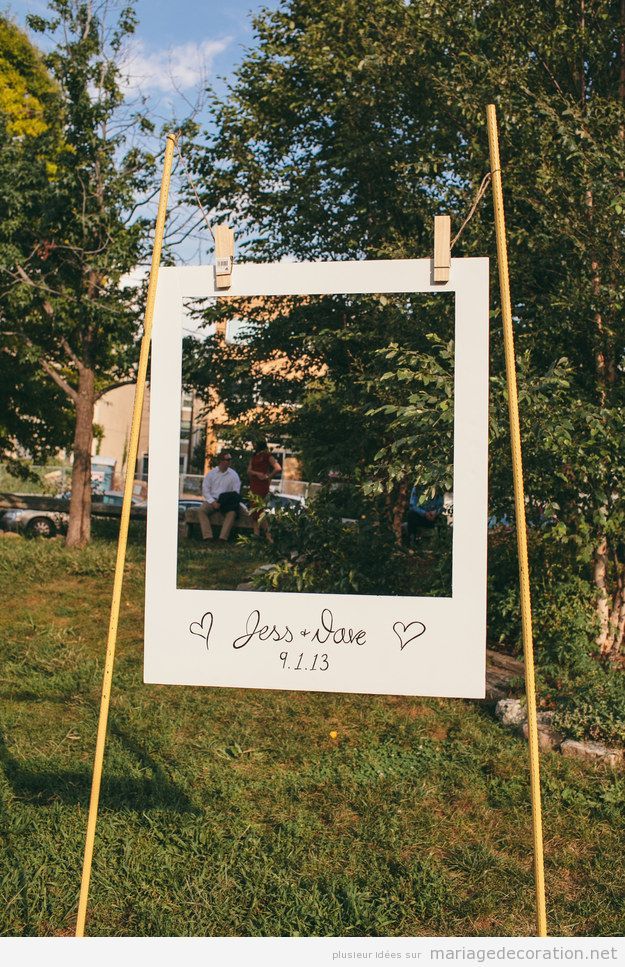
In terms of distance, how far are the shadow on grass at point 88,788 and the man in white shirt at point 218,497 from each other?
6.04m

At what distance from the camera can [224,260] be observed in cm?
276

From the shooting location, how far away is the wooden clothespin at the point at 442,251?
8.61 ft

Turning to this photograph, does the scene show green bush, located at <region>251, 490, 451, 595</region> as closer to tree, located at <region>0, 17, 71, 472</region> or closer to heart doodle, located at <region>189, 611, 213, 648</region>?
heart doodle, located at <region>189, 611, 213, 648</region>

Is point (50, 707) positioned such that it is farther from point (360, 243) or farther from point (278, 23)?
point (278, 23)

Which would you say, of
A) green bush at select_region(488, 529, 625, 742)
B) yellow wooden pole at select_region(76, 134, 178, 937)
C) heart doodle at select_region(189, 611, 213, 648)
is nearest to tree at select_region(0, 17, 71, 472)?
green bush at select_region(488, 529, 625, 742)

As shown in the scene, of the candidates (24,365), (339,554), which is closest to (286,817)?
(339,554)

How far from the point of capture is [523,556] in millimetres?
2648

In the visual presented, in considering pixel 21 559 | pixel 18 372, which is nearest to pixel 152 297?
pixel 21 559

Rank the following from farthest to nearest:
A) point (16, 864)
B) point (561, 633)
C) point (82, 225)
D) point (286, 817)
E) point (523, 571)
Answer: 1. point (82, 225)
2. point (561, 633)
3. point (286, 817)
4. point (16, 864)
5. point (523, 571)

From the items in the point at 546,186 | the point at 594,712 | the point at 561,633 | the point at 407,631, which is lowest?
the point at 594,712

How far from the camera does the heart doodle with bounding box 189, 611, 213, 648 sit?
276cm

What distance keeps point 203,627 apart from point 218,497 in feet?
26.8

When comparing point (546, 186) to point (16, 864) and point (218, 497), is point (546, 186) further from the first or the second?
point (218, 497)

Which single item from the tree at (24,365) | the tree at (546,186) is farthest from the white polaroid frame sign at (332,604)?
the tree at (24,365)
